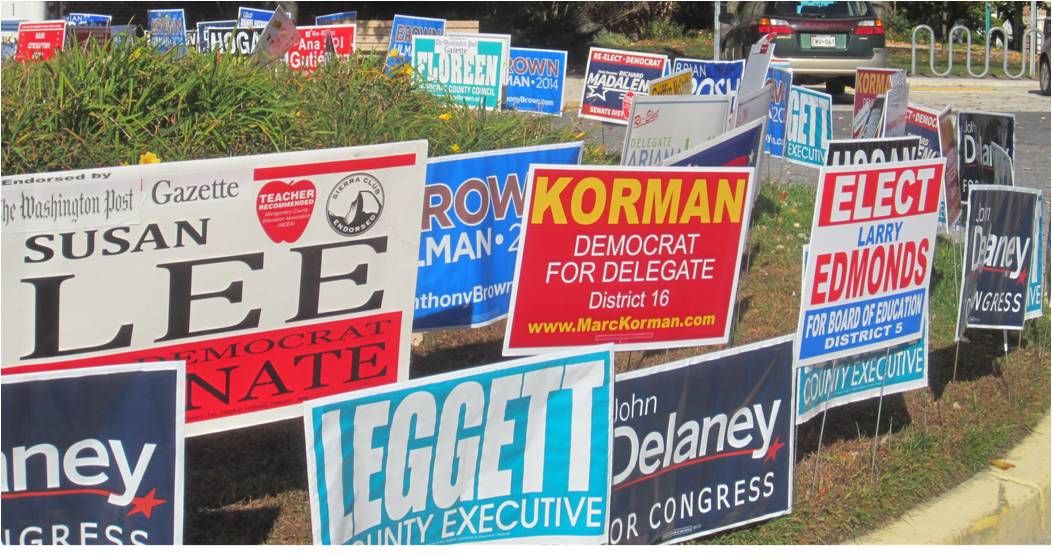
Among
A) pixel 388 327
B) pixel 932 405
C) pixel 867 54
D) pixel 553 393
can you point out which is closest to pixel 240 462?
pixel 388 327

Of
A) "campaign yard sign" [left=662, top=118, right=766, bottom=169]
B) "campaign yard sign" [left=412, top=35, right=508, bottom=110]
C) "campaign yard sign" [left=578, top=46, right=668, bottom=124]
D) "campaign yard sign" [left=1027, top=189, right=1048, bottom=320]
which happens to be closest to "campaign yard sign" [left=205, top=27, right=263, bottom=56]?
"campaign yard sign" [left=412, top=35, right=508, bottom=110]

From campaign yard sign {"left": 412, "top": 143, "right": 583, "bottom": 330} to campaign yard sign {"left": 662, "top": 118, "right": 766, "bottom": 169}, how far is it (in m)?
0.56

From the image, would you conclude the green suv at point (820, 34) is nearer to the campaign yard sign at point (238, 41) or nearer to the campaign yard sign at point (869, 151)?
the campaign yard sign at point (238, 41)

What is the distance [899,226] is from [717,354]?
3.71 feet

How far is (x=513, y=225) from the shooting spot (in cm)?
621

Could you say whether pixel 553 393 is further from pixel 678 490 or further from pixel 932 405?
pixel 932 405

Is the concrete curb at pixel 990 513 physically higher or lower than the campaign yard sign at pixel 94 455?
lower

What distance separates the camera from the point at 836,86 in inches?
845

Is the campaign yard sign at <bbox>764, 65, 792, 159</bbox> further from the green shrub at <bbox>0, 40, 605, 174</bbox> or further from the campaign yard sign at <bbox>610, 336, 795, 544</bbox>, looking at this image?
the campaign yard sign at <bbox>610, 336, 795, 544</bbox>

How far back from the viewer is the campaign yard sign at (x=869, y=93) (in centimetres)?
877

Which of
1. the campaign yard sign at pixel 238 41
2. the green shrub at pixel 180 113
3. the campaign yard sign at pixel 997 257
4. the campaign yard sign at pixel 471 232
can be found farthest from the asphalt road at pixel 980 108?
the campaign yard sign at pixel 471 232

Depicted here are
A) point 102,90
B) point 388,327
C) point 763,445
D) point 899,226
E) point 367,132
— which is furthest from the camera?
point 367,132

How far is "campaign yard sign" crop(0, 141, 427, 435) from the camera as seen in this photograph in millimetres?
3932

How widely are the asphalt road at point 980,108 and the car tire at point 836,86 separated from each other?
12cm
